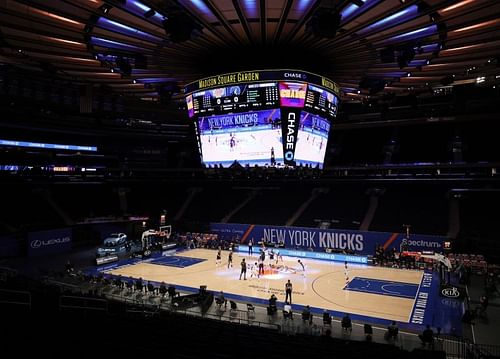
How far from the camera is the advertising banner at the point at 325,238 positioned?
30.6 m

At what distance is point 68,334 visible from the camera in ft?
33.7

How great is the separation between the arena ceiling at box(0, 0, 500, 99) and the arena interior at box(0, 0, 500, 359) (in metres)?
0.08

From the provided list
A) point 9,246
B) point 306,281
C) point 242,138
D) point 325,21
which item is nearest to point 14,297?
point 242,138

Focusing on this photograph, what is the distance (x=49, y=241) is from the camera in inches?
1377

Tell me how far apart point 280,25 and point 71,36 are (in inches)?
272

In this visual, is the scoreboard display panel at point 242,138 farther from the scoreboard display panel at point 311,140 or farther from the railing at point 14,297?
the railing at point 14,297

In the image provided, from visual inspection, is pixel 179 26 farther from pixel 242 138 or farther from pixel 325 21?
pixel 242 138

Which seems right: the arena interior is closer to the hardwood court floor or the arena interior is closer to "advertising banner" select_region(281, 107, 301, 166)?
"advertising banner" select_region(281, 107, 301, 166)

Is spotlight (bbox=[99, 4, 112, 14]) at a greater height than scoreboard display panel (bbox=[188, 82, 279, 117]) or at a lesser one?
greater

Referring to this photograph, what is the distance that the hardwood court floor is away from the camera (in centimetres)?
1988

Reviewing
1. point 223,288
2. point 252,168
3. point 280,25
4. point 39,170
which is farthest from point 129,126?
point 280,25

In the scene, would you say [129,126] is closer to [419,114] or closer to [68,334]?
[419,114]

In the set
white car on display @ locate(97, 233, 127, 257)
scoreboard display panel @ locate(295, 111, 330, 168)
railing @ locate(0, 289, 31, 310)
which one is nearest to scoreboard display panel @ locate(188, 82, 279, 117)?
scoreboard display panel @ locate(295, 111, 330, 168)

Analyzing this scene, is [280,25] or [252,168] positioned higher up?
[280,25]
